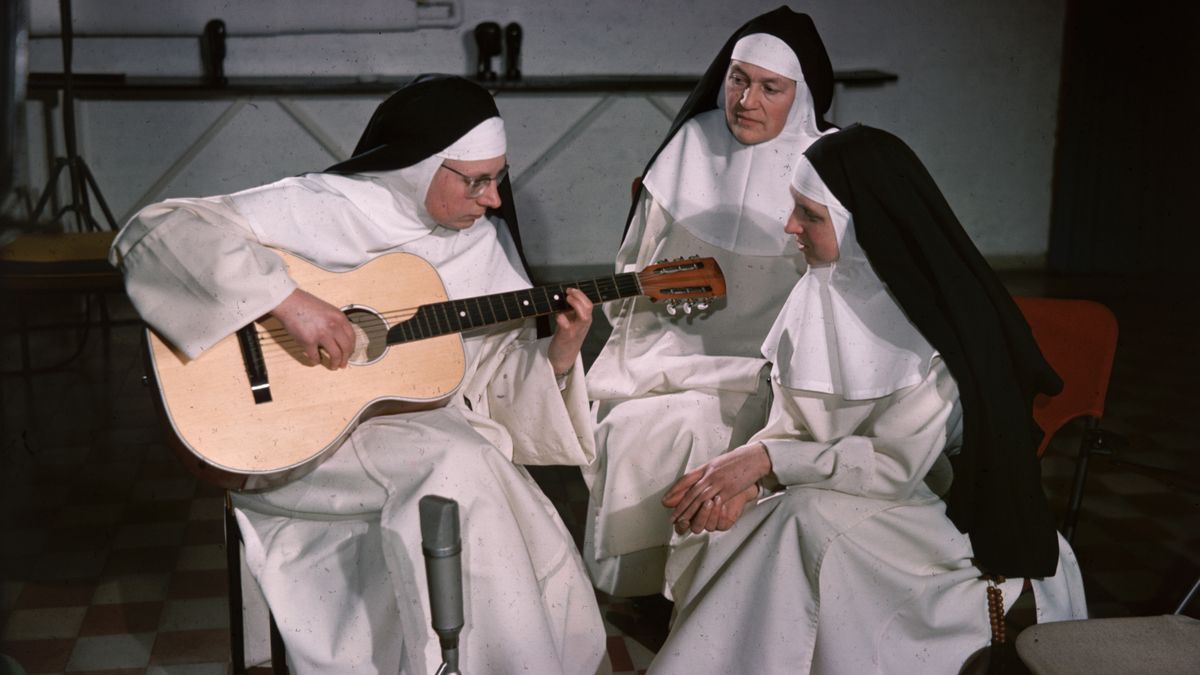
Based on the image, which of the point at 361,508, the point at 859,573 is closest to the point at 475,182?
the point at 361,508

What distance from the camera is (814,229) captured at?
2.56 meters

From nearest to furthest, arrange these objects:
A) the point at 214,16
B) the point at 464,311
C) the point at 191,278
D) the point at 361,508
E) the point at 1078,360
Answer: the point at 191,278
the point at 361,508
the point at 464,311
the point at 1078,360
the point at 214,16

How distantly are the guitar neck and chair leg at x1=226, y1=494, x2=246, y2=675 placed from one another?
0.58m

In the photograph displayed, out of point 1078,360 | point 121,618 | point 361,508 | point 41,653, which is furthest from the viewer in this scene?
point 121,618

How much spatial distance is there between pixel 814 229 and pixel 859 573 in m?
0.77

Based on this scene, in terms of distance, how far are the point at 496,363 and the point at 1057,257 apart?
17.6ft

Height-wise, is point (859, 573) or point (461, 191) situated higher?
point (461, 191)

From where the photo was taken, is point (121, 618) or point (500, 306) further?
point (121, 618)

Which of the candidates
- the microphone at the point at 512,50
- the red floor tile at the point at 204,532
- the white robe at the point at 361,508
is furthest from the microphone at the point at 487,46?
the white robe at the point at 361,508

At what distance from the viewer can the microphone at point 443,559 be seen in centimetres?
172

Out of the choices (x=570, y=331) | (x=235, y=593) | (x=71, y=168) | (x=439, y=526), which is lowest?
(x=235, y=593)

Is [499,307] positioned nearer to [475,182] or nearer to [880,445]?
[475,182]

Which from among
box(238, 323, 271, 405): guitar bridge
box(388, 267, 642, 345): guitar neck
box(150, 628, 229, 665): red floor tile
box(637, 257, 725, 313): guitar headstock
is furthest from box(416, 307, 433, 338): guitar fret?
box(150, 628, 229, 665): red floor tile

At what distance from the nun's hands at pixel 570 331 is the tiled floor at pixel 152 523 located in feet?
2.83
